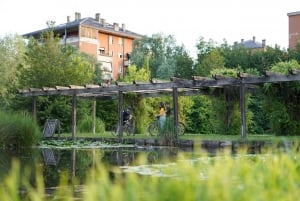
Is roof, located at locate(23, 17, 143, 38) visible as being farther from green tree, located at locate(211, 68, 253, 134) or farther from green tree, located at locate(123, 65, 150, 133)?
green tree, located at locate(211, 68, 253, 134)

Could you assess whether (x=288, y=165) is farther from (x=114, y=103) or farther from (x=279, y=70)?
(x=114, y=103)

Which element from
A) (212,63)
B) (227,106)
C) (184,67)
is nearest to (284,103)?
(227,106)

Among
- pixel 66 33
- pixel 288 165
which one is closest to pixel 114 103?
pixel 288 165

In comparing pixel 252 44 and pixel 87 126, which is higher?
pixel 252 44

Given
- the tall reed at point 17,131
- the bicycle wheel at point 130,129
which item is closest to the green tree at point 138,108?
the bicycle wheel at point 130,129

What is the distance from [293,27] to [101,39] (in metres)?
22.9

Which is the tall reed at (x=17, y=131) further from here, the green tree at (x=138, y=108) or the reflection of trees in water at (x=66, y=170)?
the green tree at (x=138, y=108)

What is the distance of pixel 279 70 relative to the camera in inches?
730

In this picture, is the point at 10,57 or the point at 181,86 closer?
the point at 181,86

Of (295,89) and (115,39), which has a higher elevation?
(115,39)

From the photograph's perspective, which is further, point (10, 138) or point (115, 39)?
point (115, 39)

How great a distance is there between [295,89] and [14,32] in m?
33.0

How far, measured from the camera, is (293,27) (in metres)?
50.5

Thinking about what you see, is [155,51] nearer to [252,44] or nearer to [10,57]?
[10,57]
